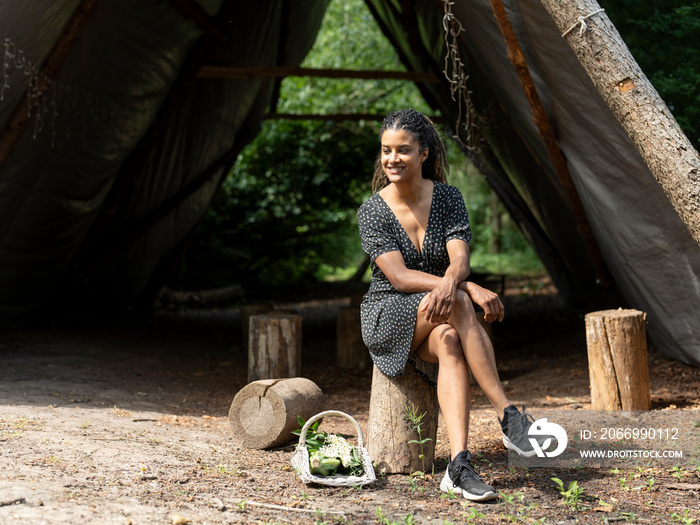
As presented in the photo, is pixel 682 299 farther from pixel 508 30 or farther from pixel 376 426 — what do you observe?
pixel 376 426

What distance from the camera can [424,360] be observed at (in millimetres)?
3000

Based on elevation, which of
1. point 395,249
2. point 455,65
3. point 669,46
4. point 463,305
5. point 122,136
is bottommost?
point 463,305

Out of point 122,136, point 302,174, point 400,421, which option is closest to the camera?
point 400,421

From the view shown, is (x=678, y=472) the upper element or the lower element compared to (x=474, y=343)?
lower

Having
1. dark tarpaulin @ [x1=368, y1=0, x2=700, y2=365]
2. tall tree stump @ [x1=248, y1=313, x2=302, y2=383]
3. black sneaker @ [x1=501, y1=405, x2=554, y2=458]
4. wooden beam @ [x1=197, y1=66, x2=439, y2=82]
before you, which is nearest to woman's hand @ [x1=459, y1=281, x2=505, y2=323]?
black sneaker @ [x1=501, y1=405, x2=554, y2=458]

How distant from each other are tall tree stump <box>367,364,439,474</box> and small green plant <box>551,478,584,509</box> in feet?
1.98

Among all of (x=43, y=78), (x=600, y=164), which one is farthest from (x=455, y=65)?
(x=43, y=78)

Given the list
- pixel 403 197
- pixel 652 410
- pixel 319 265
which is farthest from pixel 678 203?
pixel 319 265

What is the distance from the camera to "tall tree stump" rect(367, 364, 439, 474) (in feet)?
9.93

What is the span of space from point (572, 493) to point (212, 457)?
1702 millimetres

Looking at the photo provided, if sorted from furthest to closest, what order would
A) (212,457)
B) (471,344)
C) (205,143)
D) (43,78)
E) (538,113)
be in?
(205,143)
(43,78)
(538,113)
(212,457)
(471,344)

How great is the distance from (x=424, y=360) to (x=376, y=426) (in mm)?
398

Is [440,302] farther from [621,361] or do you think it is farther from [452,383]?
[621,361]

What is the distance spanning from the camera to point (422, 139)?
310 centimetres
